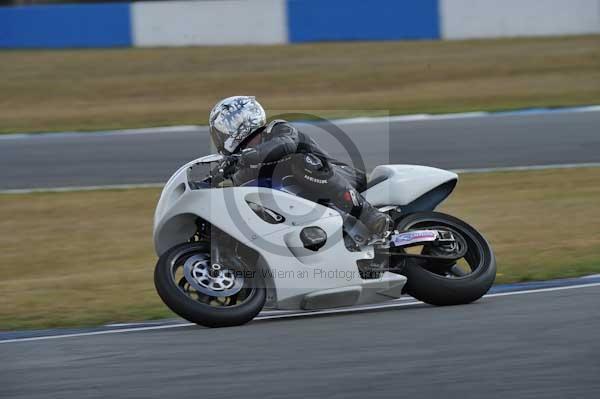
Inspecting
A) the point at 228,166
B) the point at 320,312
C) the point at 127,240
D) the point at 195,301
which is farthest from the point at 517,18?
the point at 195,301

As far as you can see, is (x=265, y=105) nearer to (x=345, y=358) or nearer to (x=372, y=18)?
(x=372, y=18)

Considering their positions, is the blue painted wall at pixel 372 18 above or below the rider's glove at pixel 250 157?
below

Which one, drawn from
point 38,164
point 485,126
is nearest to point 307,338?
point 38,164

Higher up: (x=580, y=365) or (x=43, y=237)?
(x=580, y=365)

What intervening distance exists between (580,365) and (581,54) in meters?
17.4

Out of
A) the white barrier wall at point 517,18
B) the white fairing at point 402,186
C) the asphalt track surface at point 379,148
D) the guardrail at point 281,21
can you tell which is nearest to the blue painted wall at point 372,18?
the guardrail at point 281,21

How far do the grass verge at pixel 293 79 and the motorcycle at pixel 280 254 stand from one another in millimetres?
10435

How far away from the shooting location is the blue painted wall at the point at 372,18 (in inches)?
913

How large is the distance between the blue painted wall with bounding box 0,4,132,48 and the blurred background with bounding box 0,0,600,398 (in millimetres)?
48

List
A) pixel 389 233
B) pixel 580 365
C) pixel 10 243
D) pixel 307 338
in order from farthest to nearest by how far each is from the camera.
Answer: pixel 10 243
pixel 389 233
pixel 307 338
pixel 580 365

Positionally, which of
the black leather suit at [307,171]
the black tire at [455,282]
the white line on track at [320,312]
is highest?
the black leather suit at [307,171]

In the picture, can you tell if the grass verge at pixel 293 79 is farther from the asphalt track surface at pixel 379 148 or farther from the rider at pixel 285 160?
the rider at pixel 285 160

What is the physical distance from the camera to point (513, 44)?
2269 cm

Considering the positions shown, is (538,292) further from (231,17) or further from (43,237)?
(231,17)
